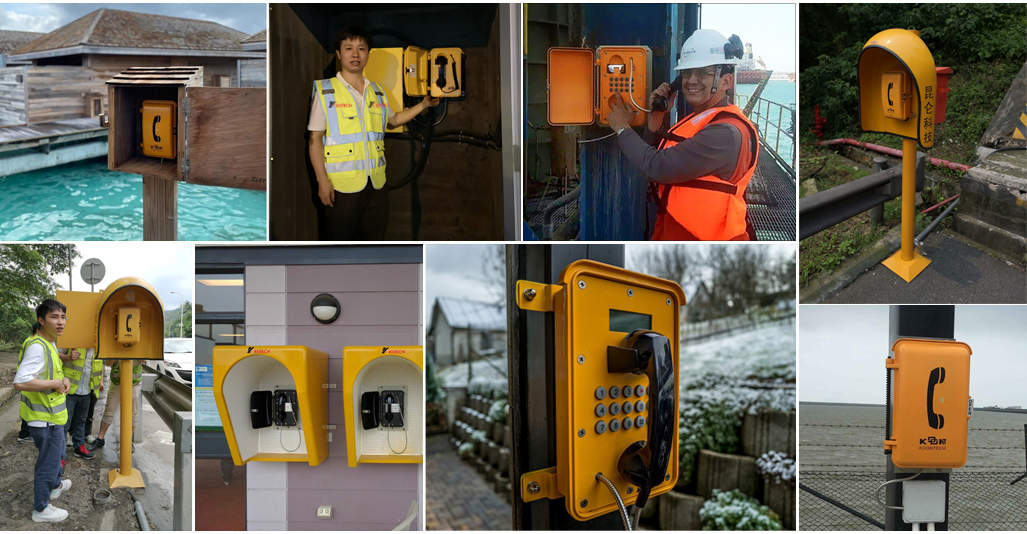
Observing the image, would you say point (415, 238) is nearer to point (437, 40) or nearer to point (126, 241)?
point (437, 40)

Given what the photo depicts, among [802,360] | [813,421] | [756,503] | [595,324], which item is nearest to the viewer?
[595,324]

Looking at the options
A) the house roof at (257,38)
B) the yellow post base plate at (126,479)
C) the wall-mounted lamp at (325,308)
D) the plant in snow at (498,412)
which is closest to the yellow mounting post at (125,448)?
the yellow post base plate at (126,479)

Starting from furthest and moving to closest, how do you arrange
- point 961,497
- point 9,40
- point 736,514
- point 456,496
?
point 456,496 → point 736,514 → point 961,497 → point 9,40

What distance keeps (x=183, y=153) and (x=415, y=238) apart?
44.3 inches

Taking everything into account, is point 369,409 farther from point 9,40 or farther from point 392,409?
point 9,40

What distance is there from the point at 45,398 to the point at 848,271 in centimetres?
390

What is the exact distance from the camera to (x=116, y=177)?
2631 millimetres

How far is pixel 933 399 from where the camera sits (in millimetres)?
2539

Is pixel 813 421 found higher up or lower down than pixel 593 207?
lower down

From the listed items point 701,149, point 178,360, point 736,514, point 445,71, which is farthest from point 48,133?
point 736,514

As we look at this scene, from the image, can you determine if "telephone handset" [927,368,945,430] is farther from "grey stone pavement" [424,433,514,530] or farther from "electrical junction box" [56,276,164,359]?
"electrical junction box" [56,276,164,359]

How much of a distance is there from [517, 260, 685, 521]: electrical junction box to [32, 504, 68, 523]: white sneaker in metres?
2.53

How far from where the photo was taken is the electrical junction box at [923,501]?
2645 millimetres

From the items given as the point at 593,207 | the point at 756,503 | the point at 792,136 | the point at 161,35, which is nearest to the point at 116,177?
the point at 161,35
